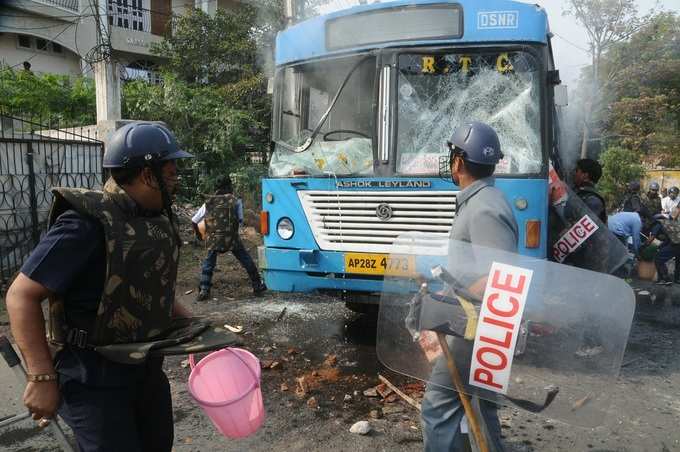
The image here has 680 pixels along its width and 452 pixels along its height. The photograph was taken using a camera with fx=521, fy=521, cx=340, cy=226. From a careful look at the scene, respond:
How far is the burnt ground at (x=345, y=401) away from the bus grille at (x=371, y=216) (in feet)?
3.63

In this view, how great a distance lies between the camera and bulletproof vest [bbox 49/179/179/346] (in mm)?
1868

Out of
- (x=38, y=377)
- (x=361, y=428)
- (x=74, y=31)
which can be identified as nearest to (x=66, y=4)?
(x=74, y=31)

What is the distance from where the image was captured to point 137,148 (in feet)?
6.54

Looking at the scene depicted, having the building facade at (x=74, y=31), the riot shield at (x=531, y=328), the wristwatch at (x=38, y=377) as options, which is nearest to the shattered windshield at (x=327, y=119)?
the riot shield at (x=531, y=328)

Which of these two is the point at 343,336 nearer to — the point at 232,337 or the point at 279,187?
the point at 279,187

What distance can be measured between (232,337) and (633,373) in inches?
159

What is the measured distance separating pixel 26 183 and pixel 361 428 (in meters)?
6.84

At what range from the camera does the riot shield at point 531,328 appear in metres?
1.92

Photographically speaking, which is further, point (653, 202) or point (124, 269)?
point (653, 202)

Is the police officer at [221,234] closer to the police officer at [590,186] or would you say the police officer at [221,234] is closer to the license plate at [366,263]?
the license plate at [366,263]

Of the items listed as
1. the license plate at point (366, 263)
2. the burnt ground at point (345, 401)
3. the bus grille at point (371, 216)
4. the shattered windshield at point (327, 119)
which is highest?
the shattered windshield at point (327, 119)

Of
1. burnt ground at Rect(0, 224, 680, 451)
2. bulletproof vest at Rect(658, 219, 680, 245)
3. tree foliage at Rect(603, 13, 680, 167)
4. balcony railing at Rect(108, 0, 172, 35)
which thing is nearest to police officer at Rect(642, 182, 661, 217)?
bulletproof vest at Rect(658, 219, 680, 245)

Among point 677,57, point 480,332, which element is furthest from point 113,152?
point 677,57

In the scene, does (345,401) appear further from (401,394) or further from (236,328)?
(236,328)
